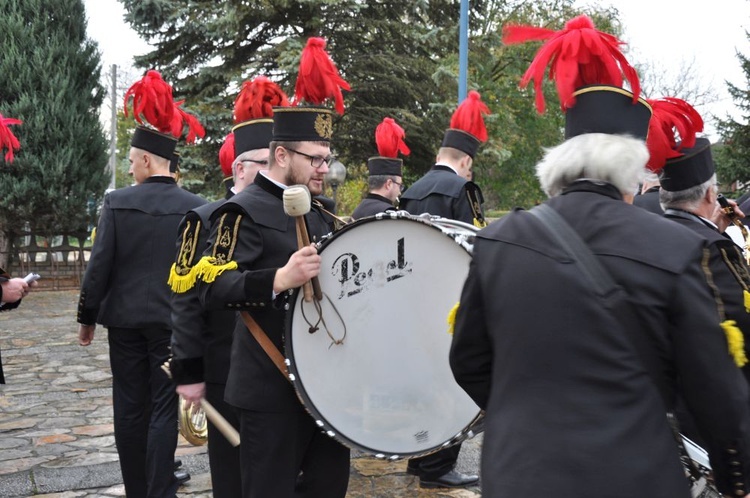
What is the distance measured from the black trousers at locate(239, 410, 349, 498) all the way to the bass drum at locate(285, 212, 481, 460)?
16 cm

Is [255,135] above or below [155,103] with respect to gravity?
below

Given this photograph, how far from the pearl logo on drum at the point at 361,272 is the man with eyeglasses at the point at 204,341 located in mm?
574

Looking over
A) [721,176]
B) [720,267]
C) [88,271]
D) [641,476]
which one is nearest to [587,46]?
[720,267]

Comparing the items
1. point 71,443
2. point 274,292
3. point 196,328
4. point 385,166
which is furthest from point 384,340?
point 385,166

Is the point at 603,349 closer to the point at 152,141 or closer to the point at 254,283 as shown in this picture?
the point at 254,283

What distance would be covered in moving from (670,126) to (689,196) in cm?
30

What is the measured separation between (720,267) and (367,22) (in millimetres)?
18017

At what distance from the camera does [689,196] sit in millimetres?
3396

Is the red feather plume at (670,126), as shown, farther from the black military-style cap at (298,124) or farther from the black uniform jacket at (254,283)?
the black uniform jacket at (254,283)

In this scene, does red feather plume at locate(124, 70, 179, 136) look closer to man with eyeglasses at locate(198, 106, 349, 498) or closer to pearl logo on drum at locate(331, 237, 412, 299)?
man with eyeglasses at locate(198, 106, 349, 498)

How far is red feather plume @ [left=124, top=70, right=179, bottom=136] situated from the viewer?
5.02m

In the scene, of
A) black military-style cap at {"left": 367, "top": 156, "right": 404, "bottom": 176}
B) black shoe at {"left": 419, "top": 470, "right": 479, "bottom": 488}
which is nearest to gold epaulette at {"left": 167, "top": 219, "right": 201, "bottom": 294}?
black shoe at {"left": 419, "top": 470, "right": 479, "bottom": 488}

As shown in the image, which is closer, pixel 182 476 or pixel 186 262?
pixel 186 262

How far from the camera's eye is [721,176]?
24.4 metres
